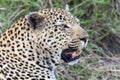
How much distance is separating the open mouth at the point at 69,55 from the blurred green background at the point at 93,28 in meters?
1.10

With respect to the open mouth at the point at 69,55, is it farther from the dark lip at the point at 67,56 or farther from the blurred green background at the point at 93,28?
the blurred green background at the point at 93,28

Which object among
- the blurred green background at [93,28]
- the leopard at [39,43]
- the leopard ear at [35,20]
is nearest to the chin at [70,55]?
the leopard at [39,43]

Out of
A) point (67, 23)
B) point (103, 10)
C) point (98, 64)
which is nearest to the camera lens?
point (67, 23)

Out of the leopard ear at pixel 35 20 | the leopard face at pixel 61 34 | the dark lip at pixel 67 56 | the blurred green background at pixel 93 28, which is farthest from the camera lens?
the blurred green background at pixel 93 28

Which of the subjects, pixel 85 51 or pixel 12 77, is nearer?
pixel 12 77

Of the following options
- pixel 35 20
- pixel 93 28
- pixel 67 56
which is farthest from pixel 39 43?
pixel 93 28

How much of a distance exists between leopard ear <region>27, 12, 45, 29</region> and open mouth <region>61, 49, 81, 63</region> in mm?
405

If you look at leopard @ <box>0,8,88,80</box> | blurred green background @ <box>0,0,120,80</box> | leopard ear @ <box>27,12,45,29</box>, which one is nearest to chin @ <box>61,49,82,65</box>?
leopard @ <box>0,8,88,80</box>

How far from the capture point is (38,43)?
5.25m

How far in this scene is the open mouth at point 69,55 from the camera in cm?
544

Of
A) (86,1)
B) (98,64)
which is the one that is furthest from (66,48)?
(86,1)

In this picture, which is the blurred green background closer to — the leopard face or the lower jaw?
the lower jaw

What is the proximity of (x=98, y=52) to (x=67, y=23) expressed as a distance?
2.05 m

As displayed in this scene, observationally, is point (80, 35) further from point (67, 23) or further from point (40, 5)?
Result: point (40, 5)
